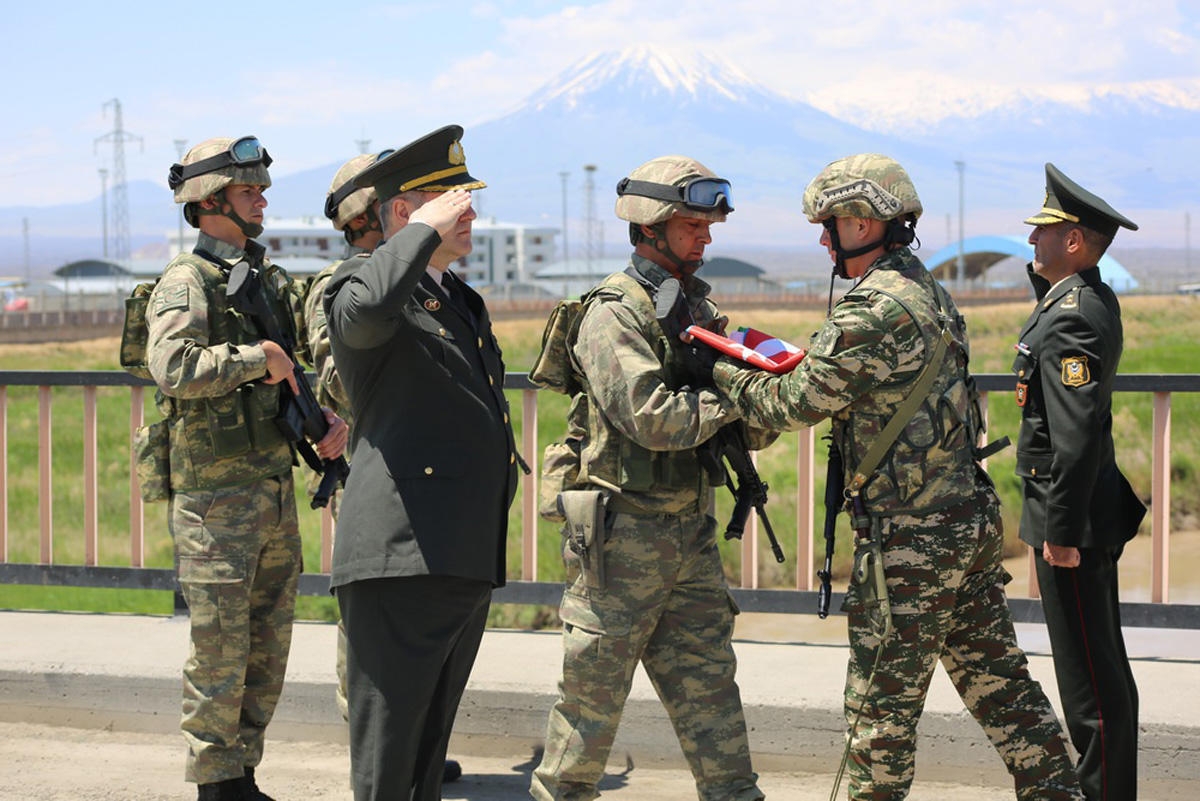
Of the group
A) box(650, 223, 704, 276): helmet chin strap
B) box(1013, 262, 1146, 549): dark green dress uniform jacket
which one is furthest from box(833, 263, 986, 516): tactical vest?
box(650, 223, 704, 276): helmet chin strap

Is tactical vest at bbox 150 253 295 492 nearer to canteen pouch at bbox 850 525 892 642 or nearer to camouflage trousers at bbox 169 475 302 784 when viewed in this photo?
camouflage trousers at bbox 169 475 302 784

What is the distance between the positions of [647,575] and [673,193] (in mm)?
1099

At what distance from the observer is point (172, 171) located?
198 inches

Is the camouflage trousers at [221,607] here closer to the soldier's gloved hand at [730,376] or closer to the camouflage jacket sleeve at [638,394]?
the camouflage jacket sleeve at [638,394]

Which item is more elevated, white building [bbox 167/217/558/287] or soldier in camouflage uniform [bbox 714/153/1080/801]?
white building [bbox 167/217/558/287]

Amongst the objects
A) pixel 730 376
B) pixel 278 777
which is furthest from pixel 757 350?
pixel 278 777

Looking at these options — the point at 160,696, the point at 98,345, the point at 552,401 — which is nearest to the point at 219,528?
the point at 160,696

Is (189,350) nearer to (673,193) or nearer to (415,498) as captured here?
(415,498)

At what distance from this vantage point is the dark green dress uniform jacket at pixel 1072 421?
4332 millimetres

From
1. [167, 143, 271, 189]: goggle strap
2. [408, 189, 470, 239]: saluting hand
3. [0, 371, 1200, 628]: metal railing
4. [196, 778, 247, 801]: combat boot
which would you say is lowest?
[196, 778, 247, 801]: combat boot

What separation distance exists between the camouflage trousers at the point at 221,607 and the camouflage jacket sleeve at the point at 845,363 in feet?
6.18

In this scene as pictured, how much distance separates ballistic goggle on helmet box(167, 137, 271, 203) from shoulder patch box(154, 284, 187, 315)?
11.7 inches

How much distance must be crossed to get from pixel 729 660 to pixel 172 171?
253 cm

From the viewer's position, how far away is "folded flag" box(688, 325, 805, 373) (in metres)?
4.08
